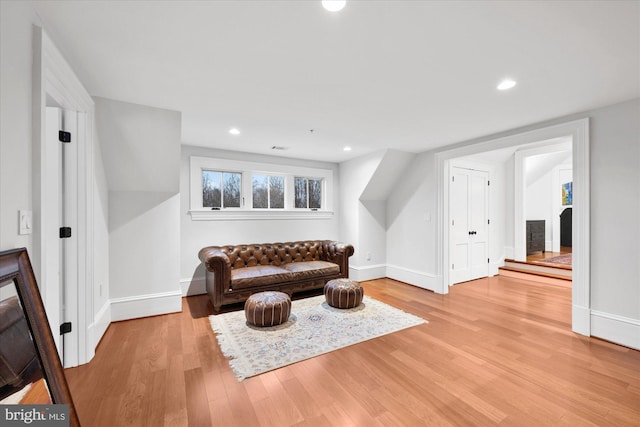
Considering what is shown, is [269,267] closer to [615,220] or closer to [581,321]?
[581,321]

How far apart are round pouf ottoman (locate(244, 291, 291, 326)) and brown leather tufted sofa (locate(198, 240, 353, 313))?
0.58m

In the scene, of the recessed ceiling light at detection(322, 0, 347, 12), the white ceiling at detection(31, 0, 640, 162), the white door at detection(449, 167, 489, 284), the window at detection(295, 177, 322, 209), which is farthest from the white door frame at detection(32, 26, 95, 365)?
the white door at detection(449, 167, 489, 284)

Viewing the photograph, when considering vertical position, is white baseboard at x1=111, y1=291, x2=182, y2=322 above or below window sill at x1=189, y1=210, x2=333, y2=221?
below

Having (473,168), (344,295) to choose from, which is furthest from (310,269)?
(473,168)

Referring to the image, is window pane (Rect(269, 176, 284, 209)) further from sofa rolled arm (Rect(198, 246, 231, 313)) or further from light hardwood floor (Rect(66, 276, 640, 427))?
light hardwood floor (Rect(66, 276, 640, 427))

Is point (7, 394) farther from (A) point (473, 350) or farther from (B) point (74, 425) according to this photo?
(A) point (473, 350)

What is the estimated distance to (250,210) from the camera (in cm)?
456

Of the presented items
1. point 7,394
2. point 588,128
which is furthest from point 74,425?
point 588,128

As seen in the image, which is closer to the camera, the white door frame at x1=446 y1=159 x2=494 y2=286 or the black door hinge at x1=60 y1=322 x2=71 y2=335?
the black door hinge at x1=60 y1=322 x2=71 y2=335

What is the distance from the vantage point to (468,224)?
5020 millimetres

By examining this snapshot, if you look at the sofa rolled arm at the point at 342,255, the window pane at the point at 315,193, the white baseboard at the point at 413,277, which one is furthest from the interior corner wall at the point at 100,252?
the white baseboard at the point at 413,277

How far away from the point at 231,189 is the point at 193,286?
1.67 m

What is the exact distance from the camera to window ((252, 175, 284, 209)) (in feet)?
15.5

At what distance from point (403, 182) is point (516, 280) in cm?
290
